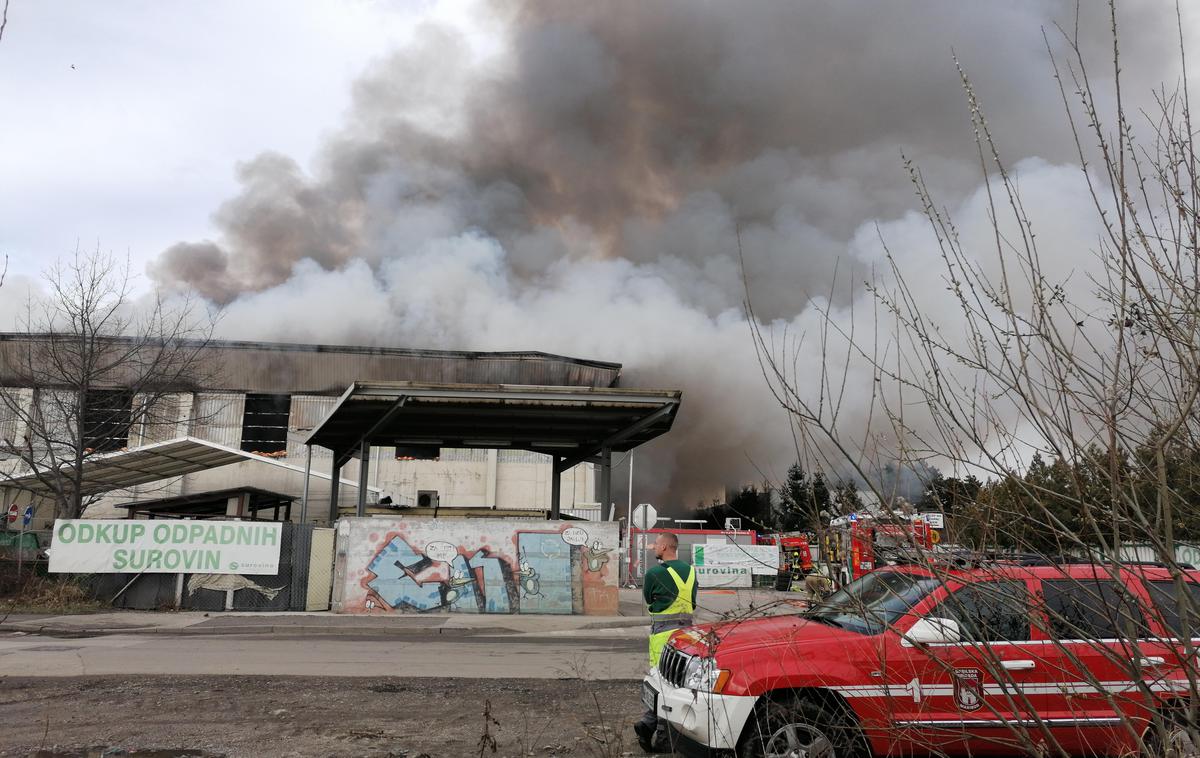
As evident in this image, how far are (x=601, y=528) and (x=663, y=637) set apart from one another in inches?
495

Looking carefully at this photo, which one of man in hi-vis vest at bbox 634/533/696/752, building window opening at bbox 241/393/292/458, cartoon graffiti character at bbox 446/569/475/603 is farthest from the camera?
building window opening at bbox 241/393/292/458

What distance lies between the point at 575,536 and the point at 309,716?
11784 mm

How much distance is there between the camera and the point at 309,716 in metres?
7.71

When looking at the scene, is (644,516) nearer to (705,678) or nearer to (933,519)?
(705,678)

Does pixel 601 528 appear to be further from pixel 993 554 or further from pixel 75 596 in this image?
pixel 993 554

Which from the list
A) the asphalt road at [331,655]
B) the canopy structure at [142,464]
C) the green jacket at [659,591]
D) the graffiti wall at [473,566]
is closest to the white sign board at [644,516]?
the graffiti wall at [473,566]

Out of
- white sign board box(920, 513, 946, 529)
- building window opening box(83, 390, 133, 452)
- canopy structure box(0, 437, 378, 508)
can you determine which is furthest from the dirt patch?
canopy structure box(0, 437, 378, 508)

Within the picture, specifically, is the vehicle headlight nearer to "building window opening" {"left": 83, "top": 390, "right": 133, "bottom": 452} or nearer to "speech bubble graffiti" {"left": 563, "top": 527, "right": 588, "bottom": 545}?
"speech bubble graffiti" {"left": 563, "top": 527, "right": 588, "bottom": 545}

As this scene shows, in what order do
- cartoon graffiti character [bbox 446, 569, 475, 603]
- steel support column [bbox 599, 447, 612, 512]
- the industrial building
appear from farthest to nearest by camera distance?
the industrial building
steel support column [bbox 599, 447, 612, 512]
cartoon graffiti character [bbox 446, 569, 475, 603]

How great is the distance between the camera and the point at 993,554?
2785 millimetres

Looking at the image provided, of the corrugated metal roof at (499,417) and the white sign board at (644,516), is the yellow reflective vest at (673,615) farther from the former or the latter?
the white sign board at (644,516)

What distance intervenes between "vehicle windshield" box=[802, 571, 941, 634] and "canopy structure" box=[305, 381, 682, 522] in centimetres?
1205

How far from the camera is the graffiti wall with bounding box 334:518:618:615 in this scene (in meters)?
18.9

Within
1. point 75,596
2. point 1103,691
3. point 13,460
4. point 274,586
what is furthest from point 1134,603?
point 13,460
